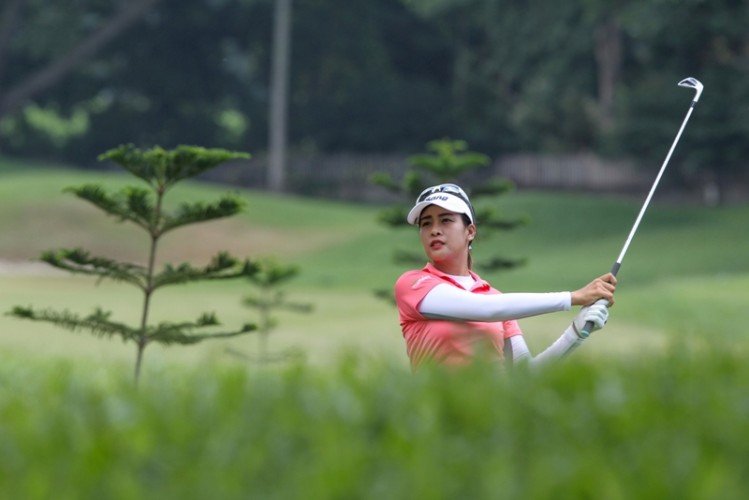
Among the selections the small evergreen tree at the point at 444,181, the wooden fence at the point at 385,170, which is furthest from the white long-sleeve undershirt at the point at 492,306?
the wooden fence at the point at 385,170

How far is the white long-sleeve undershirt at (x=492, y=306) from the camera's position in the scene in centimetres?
588

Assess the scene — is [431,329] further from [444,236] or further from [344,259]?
[344,259]

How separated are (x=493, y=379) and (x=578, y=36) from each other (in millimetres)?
46739

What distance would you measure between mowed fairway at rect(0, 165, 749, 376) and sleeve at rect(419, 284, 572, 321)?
40.3 ft

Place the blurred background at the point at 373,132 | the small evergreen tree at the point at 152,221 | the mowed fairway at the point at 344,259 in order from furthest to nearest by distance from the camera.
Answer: the blurred background at the point at 373,132 → the mowed fairway at the point at 344,259 → the small evergreen tree at the point at 152,221

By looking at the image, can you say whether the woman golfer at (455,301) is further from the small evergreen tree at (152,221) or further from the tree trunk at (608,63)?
the tree trunk at (608,63)

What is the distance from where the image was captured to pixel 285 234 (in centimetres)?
4350

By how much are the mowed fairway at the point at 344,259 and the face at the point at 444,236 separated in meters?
12.0

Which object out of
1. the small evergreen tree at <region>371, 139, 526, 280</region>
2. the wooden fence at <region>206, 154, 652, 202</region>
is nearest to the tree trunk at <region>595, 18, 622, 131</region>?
the wooden fence at <region>206, 154, 652, 202</region>

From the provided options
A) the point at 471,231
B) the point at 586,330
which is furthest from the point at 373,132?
the point at 586,330

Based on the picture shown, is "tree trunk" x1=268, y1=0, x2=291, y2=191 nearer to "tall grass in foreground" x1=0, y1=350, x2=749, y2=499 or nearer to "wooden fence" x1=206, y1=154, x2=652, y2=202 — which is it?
"wooden fence" x1=206, y1=154, x2=652, y2=202

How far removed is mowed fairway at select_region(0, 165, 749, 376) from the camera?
82.5ft

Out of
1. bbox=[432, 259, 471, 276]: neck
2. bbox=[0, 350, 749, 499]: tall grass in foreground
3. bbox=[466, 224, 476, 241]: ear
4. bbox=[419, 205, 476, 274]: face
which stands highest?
bbox=[466, 224, 476, 241]: ear

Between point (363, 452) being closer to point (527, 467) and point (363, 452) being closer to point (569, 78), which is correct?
point (527, 467)
